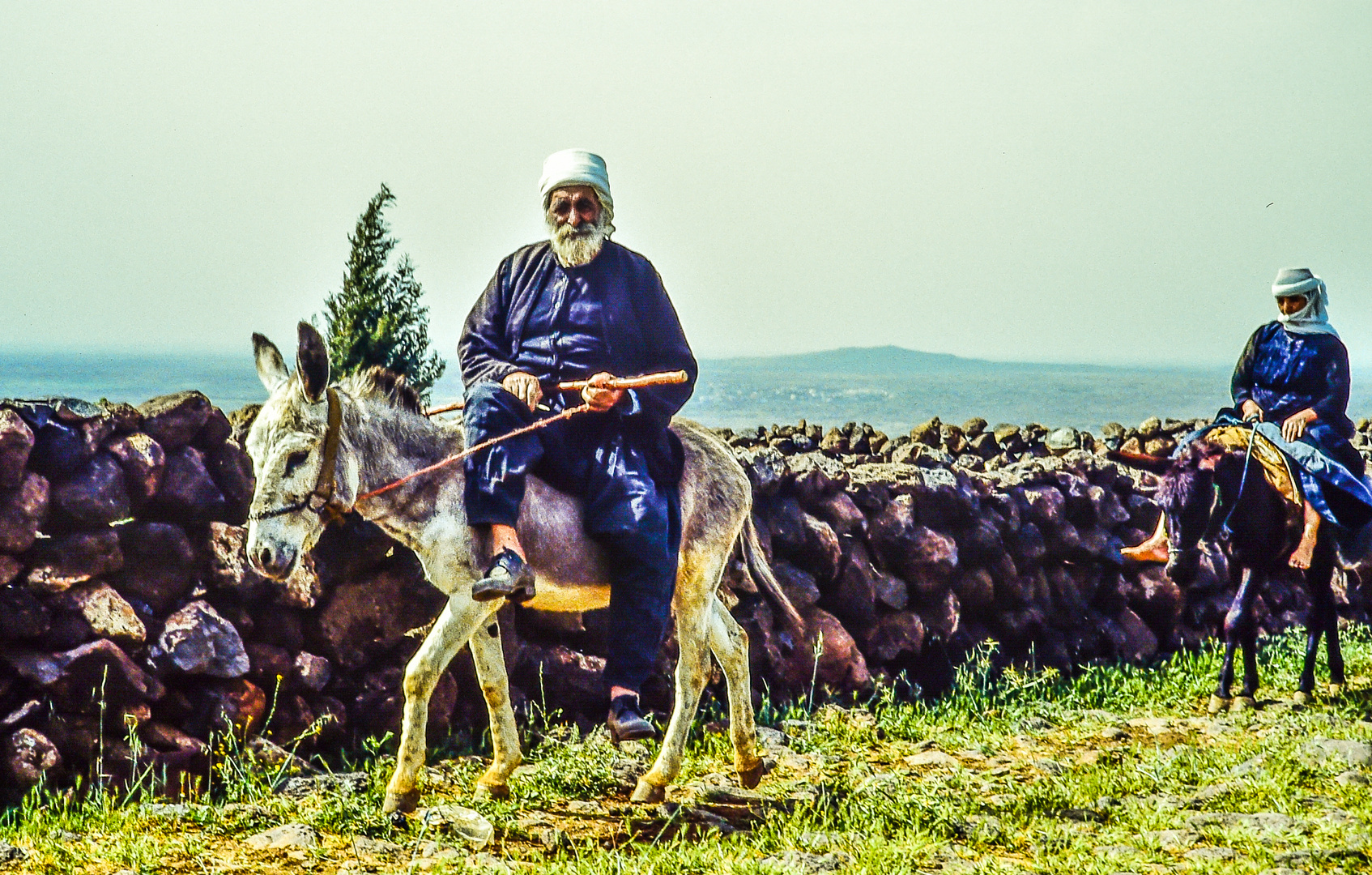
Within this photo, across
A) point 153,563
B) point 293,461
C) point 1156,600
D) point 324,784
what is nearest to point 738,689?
point 324,784

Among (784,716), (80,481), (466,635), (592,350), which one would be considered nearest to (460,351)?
(592,350)

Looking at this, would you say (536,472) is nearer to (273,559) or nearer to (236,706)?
(273,559)

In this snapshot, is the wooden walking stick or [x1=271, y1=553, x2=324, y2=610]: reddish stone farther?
[x1=271, y1=553, x2=324, y2=610]: reddish stone

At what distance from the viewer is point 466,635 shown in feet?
16.0

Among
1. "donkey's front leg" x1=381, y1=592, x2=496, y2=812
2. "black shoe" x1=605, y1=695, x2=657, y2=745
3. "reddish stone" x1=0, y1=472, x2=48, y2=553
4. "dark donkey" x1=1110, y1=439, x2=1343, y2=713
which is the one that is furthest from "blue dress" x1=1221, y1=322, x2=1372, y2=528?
"reddish stone" x1=0, y1=472, x2=48, y2=553

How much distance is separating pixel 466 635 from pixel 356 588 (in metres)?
1.31

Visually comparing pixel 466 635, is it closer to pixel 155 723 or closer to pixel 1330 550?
pixel 155 723

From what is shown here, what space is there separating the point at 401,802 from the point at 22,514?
6.12ft

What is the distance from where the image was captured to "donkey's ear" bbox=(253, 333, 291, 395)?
470cm

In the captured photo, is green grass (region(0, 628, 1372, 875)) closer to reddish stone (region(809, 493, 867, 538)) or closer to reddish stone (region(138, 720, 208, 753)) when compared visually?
reddish stone (region(138, 720, 208, 753))

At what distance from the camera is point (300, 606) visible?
19.0 ft

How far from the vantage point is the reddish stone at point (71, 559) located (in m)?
5.27

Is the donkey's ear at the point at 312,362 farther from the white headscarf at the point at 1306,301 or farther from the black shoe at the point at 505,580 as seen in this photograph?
the white headscarf at the point at 1306,301

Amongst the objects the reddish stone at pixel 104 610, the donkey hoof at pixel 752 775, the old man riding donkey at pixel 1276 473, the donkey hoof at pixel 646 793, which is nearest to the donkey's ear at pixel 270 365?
the reddish stone at pixel 104 610
